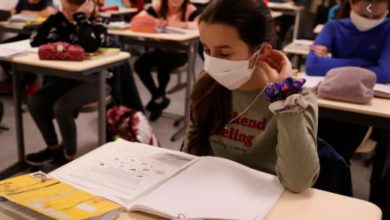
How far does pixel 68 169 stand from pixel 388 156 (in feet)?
4.82

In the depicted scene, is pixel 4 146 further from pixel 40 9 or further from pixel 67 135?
pixel 40 9

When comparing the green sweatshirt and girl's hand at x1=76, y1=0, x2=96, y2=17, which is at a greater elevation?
girl's hand at x1=76, y1=0, x2=96, y2=17

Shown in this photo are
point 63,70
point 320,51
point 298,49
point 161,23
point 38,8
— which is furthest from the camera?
point 38,8

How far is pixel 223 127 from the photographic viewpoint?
49.4 inches

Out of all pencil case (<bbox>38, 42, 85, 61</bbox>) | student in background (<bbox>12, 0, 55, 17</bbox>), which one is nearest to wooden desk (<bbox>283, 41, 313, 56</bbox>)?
pencil case (<bbox>38, 42, 85, 61</bbox>)

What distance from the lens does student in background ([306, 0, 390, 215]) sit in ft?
6.23

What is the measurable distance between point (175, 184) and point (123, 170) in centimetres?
14

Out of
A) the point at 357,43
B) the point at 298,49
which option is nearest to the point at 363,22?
the point at 357,43

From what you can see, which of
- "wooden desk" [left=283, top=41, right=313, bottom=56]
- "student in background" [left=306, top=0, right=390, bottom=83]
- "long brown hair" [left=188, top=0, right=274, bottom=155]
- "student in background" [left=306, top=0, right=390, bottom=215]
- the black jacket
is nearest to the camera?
"long brown hair" [left=188, top=0, right=274, bottom=155]

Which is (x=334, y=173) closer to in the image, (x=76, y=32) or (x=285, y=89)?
(x=285, y=89)

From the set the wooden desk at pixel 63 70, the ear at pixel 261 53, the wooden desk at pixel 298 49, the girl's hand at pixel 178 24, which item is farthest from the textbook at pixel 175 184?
the girl's hand at pixel 178 24

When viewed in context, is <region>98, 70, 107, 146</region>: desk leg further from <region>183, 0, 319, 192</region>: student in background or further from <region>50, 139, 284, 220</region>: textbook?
<region>50, 139, 284, 220</region>: textbook

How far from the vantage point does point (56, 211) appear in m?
0.78

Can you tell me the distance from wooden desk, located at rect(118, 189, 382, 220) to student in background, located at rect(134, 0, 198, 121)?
2.69m
